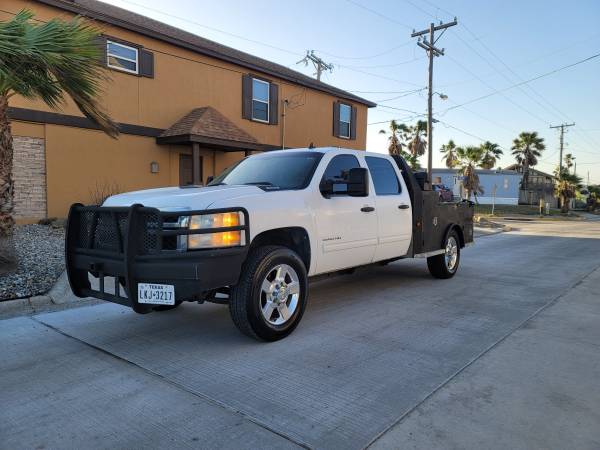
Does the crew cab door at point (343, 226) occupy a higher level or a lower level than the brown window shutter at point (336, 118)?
lower

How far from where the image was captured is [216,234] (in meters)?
3.96

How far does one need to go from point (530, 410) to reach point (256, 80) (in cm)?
1607

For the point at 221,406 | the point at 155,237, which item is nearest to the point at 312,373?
the point at 221,406

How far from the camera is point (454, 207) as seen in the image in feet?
25.5

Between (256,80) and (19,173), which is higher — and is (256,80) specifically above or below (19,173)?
above

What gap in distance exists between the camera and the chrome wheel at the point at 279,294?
436 centimetres

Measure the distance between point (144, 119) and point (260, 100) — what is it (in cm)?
518

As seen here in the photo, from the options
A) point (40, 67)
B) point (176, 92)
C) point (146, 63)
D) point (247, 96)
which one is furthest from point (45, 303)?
point (247, 96)

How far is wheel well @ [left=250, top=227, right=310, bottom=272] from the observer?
15.1ft

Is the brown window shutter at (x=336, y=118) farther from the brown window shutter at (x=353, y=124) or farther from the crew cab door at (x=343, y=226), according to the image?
the crew cab door at (x=343, y=226)

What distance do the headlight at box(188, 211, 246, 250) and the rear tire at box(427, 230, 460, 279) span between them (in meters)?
4.45

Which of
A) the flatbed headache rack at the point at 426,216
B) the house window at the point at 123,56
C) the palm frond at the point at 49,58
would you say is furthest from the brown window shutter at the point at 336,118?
the palm frond at the point at 49,58

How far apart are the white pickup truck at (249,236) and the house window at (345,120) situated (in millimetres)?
15984

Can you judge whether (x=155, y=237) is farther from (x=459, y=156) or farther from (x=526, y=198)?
(x=526, y=198)
